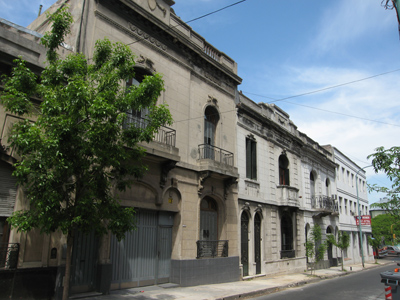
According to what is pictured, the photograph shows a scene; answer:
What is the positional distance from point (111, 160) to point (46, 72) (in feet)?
8.80

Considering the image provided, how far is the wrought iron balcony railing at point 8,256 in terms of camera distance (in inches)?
330

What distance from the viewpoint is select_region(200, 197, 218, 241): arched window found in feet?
49.4

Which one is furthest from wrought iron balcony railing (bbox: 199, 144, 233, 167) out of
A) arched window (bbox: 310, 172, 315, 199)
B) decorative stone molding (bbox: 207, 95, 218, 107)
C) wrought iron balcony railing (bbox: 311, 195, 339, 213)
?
arched window (bbox: 310, 172, 315, 199)

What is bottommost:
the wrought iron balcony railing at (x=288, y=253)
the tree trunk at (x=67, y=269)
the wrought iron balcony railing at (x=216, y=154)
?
the wrought iron balcony railing at (x=288, y=253)

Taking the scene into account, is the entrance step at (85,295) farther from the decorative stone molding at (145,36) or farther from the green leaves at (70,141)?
the decorative stone molding at (145,36)

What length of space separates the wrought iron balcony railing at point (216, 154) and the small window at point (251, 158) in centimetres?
213

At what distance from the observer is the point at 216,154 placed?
1617 cm

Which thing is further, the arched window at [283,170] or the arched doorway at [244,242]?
the arched window at [283,170]

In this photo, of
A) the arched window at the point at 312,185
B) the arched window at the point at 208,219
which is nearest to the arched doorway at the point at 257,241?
the arched window at the point at 208,219

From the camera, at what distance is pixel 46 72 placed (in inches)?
300

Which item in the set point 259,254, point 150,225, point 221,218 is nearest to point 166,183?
point 150,225

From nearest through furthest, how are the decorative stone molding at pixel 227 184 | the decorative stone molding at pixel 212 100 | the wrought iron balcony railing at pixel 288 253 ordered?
1. the decorative stone molding at pixel 227 184
2. the decorative stone molding at pixel 212 100
3. the wrought iron balcony railing at pixel 288 253

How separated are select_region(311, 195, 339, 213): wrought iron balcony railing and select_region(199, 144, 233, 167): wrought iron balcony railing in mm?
12333

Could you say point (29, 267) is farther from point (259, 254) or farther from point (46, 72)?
point (259, 254)
